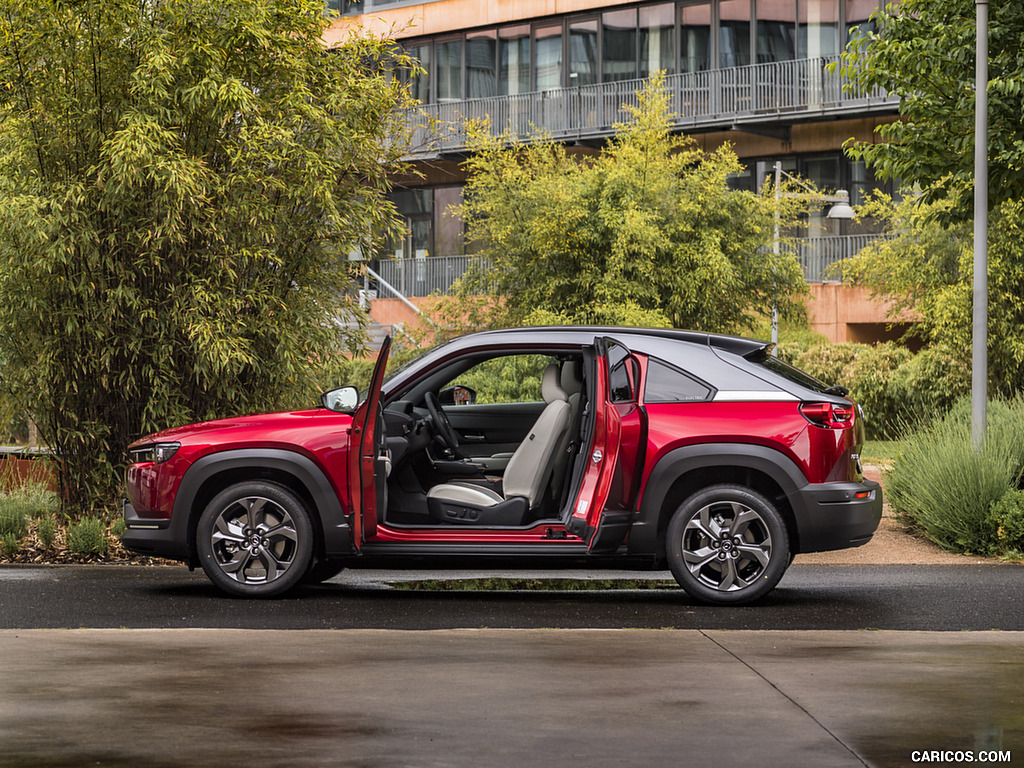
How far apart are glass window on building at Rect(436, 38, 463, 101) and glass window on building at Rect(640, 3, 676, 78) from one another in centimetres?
513

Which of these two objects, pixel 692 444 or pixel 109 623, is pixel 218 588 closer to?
pixel 109 623

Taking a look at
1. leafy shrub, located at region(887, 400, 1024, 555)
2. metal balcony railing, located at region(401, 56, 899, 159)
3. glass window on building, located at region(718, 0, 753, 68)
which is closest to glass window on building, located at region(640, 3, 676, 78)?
metal balcony railing, located at region(401, 56, 899, 159)

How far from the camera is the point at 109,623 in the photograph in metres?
8.25

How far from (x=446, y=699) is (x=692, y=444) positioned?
3.19 metres

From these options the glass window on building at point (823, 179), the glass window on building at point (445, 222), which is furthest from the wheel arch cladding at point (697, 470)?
the glass window on building at point (445, 222)

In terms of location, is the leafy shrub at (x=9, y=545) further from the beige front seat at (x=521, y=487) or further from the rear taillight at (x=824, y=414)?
the rear taillight at (x=824, y=414)

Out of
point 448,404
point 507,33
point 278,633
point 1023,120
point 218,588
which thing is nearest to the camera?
point 278,633

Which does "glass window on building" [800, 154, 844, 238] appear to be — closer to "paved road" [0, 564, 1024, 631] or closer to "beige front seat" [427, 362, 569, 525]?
"paved road" [0, 564, 1024, 631]

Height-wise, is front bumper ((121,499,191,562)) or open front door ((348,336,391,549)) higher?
open front door ((348,336,391,549))

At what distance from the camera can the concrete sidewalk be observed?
512 centimetres

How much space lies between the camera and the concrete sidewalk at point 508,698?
512 centimetres

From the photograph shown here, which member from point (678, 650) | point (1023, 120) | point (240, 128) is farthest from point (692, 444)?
point (1023, 120)

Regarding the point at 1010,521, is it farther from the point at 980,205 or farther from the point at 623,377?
the point at 623,377

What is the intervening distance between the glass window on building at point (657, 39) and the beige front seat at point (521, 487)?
90.0 ft
